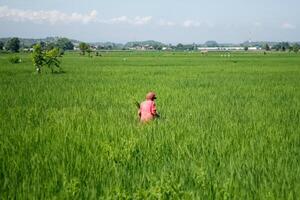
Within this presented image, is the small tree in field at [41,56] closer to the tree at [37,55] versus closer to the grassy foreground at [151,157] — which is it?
the tree at [37,55]

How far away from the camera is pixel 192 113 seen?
9859mm

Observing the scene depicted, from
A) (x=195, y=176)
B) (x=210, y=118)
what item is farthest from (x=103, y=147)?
(x=210, y=118)

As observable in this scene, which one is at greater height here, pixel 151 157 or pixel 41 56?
pixel 41 56

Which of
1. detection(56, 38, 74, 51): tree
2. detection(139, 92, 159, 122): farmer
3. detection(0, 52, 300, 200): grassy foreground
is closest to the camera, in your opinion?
detection(0, 52, 300, 200): grassy foreground

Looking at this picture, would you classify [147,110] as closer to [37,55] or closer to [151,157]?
[151,157]

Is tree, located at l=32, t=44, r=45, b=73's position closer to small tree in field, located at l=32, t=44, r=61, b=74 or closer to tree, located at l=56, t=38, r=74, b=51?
small tree in field, located at l=32, t=44, r=61, b=74

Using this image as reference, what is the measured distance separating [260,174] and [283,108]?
655 cm

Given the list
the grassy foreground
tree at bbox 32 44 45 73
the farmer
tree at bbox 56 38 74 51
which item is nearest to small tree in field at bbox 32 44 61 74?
tree at bbox 32 44 45 73

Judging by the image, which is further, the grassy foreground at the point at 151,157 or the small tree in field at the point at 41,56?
the small tree in field at the point at 41,56

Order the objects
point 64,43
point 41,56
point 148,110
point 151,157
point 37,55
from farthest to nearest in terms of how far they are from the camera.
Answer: point 64,43 < point 41,56 < point 37,55 < point 148,110 < point 151,157

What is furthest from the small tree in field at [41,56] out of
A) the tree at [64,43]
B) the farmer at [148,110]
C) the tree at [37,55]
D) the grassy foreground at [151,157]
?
the tree at [64,43]

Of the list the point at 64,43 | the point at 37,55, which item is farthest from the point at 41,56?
the point at 64,43

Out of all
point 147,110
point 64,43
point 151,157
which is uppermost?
point 147,110

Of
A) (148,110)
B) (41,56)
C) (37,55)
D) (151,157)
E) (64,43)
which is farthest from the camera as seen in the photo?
(64,43)
